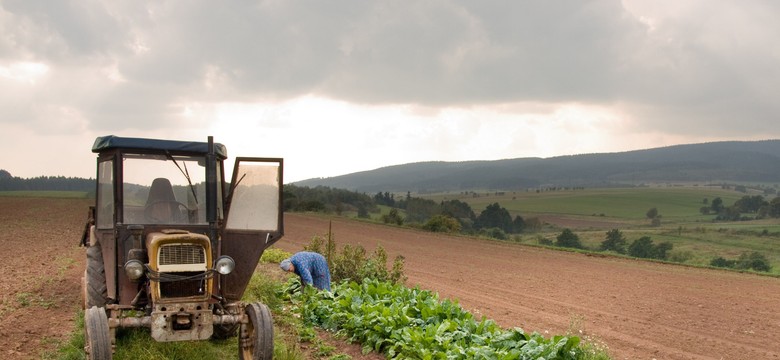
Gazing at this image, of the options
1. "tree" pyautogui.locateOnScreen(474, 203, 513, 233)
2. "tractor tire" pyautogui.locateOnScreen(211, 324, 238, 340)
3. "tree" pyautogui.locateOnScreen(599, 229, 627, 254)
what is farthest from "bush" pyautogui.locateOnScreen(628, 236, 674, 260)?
"tractor tire" pyautogui.locateOnScreen(211, 324, 238, 340)

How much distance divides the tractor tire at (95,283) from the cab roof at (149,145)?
137cm

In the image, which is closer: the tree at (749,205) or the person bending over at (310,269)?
the person bending over at (310,269)

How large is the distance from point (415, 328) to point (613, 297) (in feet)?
30.8

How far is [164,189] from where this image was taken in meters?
8.15

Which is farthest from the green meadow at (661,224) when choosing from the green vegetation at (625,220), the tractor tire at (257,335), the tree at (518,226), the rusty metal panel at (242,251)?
the tractor tire at (257,335)

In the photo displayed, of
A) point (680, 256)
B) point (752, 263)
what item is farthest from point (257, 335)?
point (680, 256)

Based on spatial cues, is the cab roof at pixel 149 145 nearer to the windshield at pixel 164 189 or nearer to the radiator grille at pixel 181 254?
the windshield at pixel 164 189

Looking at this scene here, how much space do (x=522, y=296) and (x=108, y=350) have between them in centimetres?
1120

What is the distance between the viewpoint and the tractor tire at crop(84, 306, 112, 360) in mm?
6738

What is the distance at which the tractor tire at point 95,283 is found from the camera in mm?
8039

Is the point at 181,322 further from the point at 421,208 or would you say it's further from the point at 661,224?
the point at 661,224

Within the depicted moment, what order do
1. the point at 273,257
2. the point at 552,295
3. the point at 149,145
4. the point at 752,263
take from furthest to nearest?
the point at 752,263, the point at 273,257, the point at 552,295, the point at 149,145

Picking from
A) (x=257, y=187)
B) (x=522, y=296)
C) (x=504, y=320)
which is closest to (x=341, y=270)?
(x=504, y=320)

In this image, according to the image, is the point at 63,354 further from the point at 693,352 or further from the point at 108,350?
the point at 693,352
